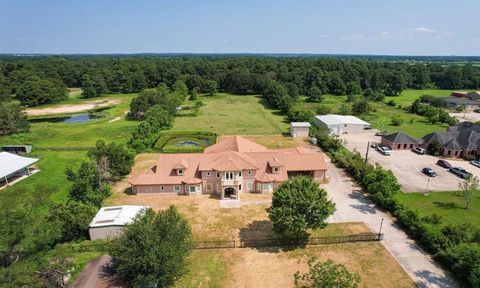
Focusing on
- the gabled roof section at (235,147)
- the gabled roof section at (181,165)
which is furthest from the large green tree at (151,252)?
the gabled roof section at (235,147)

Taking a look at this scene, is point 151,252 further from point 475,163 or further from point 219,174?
point 475,163

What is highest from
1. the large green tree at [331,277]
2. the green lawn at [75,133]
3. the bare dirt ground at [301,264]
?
the large green tree at [331,277]

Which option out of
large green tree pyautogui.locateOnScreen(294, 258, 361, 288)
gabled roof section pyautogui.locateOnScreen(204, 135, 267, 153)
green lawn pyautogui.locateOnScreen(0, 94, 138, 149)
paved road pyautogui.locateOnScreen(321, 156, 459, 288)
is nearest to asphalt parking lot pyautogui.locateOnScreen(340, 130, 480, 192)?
paved road pyautogui.locateOnScreen(321, 156, 459, 288)

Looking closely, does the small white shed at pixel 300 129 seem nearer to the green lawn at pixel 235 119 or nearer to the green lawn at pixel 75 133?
the green lawn at pixel 235 119

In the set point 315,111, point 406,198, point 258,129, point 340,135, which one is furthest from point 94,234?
point 315,111

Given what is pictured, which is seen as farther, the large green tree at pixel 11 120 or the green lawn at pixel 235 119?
the green lawn at pixel 235 119

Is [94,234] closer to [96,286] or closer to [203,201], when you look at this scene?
[96,286]
